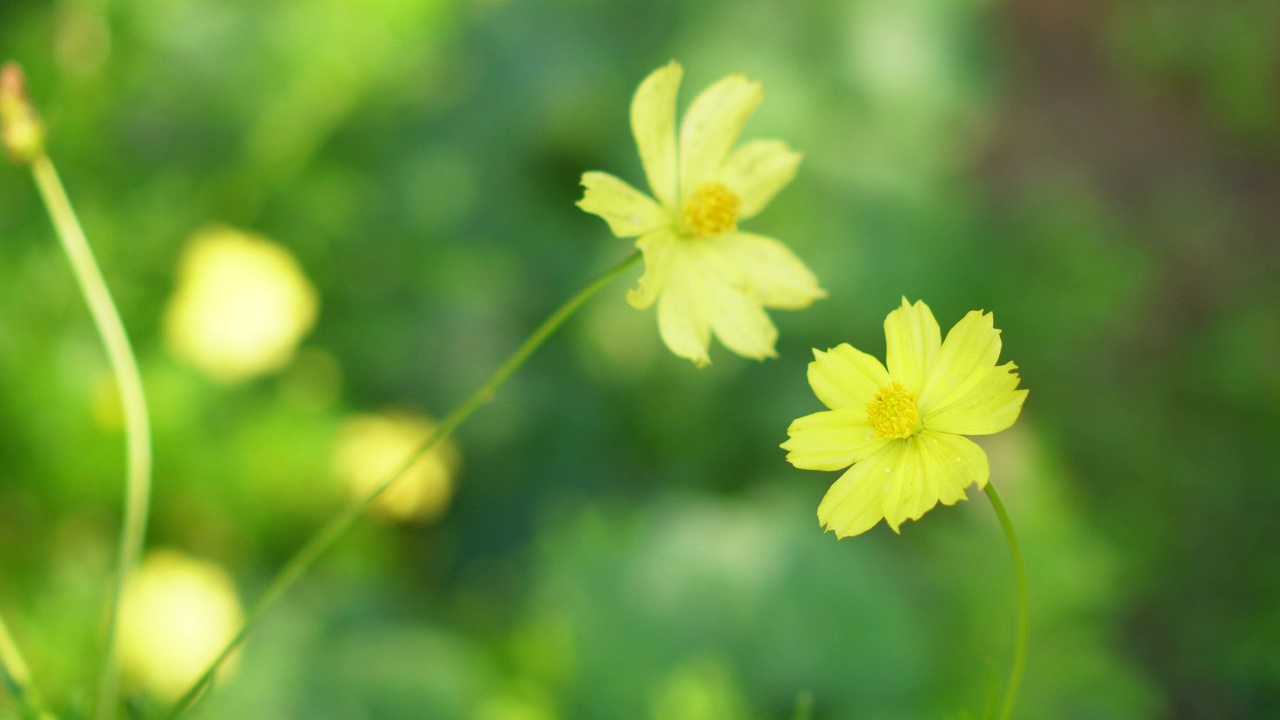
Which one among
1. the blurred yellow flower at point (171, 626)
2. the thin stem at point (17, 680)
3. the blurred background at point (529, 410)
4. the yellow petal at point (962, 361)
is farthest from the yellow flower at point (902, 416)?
the blurred yellow flower at point (171, 626)

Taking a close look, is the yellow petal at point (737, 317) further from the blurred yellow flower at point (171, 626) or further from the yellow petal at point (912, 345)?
the blurred yellow flower at point (171, 626)

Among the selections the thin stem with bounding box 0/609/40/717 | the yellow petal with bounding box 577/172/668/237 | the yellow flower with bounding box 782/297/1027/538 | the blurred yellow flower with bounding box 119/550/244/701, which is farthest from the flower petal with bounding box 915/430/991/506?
the blurred yellow flower with bounding box 119/550/244/701

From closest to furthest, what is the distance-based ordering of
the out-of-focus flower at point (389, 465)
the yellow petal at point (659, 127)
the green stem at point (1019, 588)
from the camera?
the green stem at point (1019, 588), the yellow petal at point (659, 127), the out-of-focus flower at point (389, 465)

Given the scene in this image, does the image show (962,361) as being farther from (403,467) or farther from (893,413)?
(403,467)

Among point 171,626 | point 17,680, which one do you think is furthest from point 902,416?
point 171,626

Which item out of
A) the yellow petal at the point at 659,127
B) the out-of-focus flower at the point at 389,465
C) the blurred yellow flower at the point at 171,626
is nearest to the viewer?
the yellow petal at the point at 659,127
